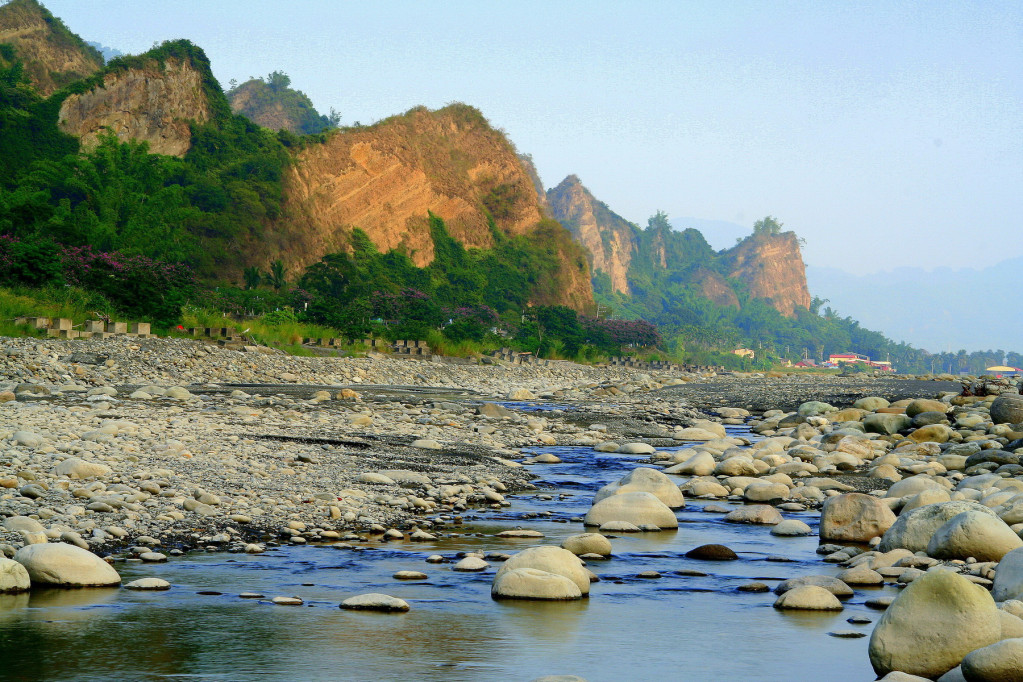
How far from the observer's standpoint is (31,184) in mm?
50375

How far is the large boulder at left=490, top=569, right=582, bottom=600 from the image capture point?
19.0ft

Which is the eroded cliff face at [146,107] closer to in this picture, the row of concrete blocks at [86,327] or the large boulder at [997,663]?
the row of concrete blocks at [86,327]

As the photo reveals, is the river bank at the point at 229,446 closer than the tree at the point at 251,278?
Yes

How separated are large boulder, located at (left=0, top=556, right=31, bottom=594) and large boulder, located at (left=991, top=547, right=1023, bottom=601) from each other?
5.79m

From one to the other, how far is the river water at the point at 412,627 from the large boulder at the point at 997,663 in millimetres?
643

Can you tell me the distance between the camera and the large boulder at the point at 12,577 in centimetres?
535

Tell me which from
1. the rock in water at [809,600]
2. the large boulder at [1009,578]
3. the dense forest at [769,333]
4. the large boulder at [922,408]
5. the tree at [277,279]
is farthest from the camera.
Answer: the dense forest at [769,333]

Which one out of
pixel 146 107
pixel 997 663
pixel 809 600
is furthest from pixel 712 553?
pixel 146 107

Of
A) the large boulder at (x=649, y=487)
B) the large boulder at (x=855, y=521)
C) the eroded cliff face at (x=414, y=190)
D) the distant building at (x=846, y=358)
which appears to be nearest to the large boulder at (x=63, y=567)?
the large boulder at (x=649, y=487)

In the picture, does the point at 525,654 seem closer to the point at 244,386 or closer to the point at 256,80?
the point at 244,386

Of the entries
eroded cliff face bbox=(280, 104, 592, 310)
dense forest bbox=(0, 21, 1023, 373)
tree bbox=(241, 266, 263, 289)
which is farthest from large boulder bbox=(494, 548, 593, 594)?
eroded cliff face bbox=(280, 104, 592, 310)

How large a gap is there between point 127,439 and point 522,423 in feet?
31.6

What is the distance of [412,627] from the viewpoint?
5.07 metres

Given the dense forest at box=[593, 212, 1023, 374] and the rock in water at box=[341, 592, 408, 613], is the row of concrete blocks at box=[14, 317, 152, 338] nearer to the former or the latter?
the rock in water at box=[341, 592, 408, 613]
